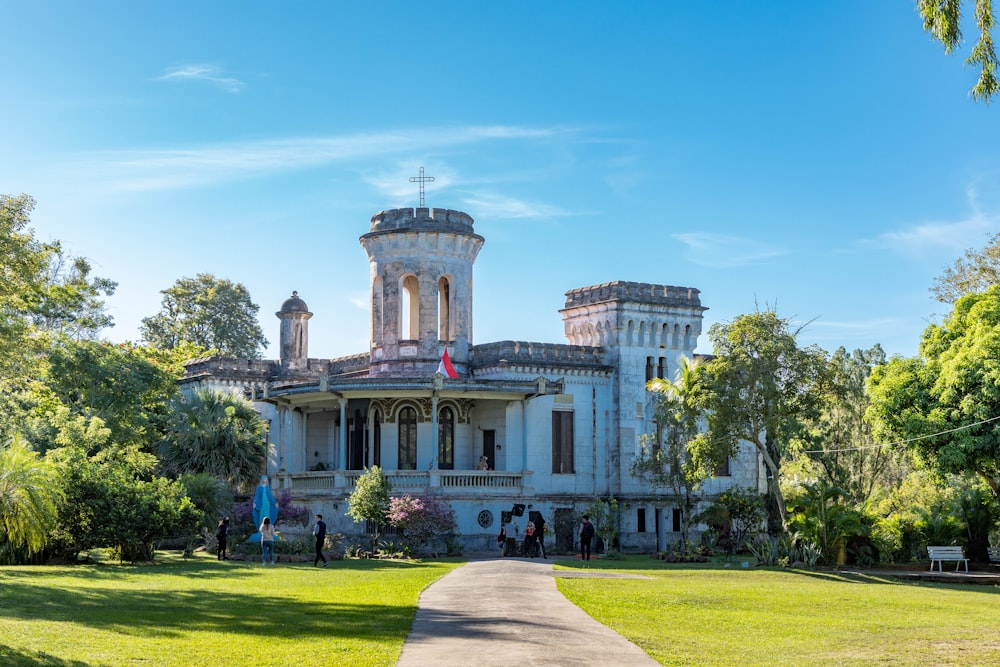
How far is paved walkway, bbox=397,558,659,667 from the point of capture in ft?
45.4

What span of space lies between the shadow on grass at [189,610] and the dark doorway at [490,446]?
21099 millimetres

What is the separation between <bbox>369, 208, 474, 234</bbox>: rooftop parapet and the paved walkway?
24310mm

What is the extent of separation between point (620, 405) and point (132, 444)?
17.9m

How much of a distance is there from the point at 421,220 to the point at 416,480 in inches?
415

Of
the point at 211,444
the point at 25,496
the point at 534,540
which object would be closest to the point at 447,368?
the point at 534,540

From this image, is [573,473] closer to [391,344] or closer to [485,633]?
[391,344]

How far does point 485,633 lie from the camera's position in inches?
626

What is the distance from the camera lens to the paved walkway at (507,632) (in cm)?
1384

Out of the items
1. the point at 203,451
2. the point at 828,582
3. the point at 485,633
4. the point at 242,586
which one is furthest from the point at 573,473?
the point at 485,633

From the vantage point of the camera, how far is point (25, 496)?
25.9 meters

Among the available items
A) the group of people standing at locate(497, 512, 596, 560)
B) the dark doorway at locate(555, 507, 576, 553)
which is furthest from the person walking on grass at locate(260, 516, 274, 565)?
the dark doorway at locate(555, 507, 576, 553)

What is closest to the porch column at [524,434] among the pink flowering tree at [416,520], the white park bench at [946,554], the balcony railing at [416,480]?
the balcony railing at [416,480]

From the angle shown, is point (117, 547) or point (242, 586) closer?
point (242, 586)

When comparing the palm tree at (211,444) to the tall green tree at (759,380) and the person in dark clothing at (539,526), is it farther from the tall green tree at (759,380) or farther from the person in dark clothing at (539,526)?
the tall green tree at (759,380)
